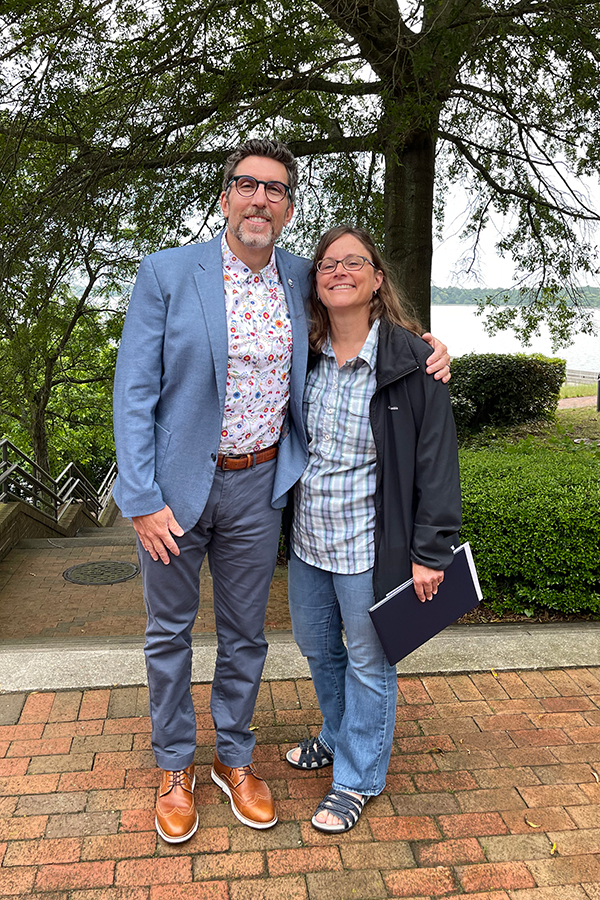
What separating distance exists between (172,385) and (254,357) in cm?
28

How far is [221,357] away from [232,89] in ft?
13.6

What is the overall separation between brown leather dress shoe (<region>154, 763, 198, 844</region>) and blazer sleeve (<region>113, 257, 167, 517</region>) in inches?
38.9

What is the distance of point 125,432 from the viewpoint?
2.33m

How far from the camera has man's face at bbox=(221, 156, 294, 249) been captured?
236 centimetres

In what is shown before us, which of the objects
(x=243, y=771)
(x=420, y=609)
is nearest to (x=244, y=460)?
(x=420, y=609)

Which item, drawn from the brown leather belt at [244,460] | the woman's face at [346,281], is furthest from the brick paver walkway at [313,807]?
the woman's face at [346,281]

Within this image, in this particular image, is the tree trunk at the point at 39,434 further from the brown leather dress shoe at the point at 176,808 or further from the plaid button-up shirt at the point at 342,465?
the plaid button-up shirt at the point at 342,465

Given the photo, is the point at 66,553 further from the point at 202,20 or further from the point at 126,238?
the point at 202,20

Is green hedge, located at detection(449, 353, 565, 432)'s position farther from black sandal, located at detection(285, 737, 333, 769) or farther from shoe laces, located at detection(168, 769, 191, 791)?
shoe laces, located at detection(168, 769, 191, 791)

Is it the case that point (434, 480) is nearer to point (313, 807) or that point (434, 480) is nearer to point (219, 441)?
point (219, 441)

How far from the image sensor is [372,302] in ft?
8.39

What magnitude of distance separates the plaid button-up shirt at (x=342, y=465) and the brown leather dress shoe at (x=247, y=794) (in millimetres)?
825

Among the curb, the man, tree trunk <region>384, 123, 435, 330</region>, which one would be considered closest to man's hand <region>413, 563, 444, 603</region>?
the man

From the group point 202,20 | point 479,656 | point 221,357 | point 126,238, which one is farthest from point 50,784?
point 126,238
